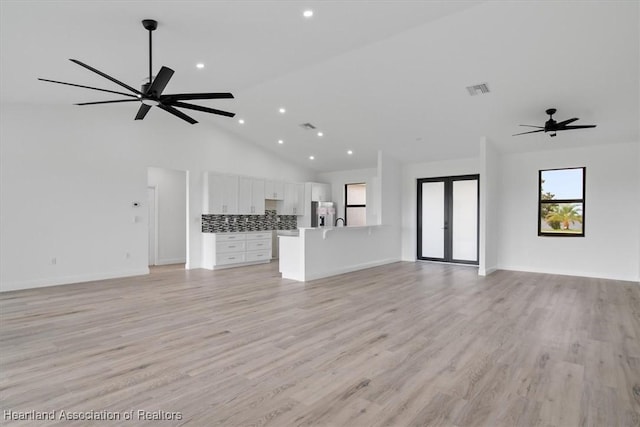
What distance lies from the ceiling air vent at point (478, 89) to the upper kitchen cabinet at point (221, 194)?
5.60 m

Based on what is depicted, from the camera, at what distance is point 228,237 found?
8281 millimetres

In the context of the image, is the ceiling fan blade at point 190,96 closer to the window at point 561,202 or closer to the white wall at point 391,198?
the white wall at point 391,198

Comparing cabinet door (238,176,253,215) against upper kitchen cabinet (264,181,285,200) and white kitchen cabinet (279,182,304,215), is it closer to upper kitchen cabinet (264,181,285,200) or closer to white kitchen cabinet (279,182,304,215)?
upper kitchen cabinet (264,181,285,200)

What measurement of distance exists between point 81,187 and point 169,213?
2.83m

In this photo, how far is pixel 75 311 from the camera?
14.6ft

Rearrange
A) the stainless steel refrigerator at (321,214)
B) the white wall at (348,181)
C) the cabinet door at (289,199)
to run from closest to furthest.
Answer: the cabinet door at (289,199) → the white wall at (348,181) → the stainless steel refrigerator at (321,214)

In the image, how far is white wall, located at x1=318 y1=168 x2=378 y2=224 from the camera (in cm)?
1023

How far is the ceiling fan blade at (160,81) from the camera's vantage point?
10.8 feet

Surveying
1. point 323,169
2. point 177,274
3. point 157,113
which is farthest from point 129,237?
point 323,169

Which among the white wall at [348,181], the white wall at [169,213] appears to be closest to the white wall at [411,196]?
the white wall at [348,181]

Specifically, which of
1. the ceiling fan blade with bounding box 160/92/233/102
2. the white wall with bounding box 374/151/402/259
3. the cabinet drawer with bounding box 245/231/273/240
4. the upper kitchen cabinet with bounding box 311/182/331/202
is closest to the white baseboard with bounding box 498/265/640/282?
the white wall with bounding box 374/151/402/259

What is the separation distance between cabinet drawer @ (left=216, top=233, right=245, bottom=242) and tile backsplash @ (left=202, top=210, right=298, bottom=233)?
1.17 feet

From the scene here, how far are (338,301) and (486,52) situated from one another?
386 cm

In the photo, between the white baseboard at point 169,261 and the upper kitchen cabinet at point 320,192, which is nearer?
the white baseboard at point 169,261
